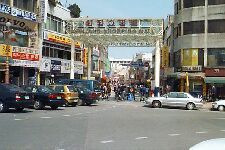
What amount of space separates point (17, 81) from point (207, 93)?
19.7 metres

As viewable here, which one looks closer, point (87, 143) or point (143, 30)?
point (87, 143)

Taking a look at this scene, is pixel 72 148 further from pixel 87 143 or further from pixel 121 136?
pixel 121 136

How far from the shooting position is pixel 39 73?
49.8 meters

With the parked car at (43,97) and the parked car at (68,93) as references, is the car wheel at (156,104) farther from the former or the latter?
the parked car at (43,97)

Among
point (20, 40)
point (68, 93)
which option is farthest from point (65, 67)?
point (68, 93)

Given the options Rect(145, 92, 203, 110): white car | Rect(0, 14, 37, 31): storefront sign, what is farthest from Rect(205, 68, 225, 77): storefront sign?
Rect(0, 14, 37, 31): storefront sign

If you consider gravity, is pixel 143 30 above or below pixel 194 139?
above

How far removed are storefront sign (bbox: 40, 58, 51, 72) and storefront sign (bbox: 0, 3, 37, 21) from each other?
230 inches

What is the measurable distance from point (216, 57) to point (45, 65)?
59.8ft

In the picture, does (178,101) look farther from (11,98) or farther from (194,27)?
(194,27)

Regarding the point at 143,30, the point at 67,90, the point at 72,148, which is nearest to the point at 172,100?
the point at 67,90

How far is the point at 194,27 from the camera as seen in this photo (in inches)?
1996

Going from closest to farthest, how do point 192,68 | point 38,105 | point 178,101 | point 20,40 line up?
1. point 38,105
2. point 178,101
3. point 20,40
4. point 192,68

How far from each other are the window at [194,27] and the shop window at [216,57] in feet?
7.94
